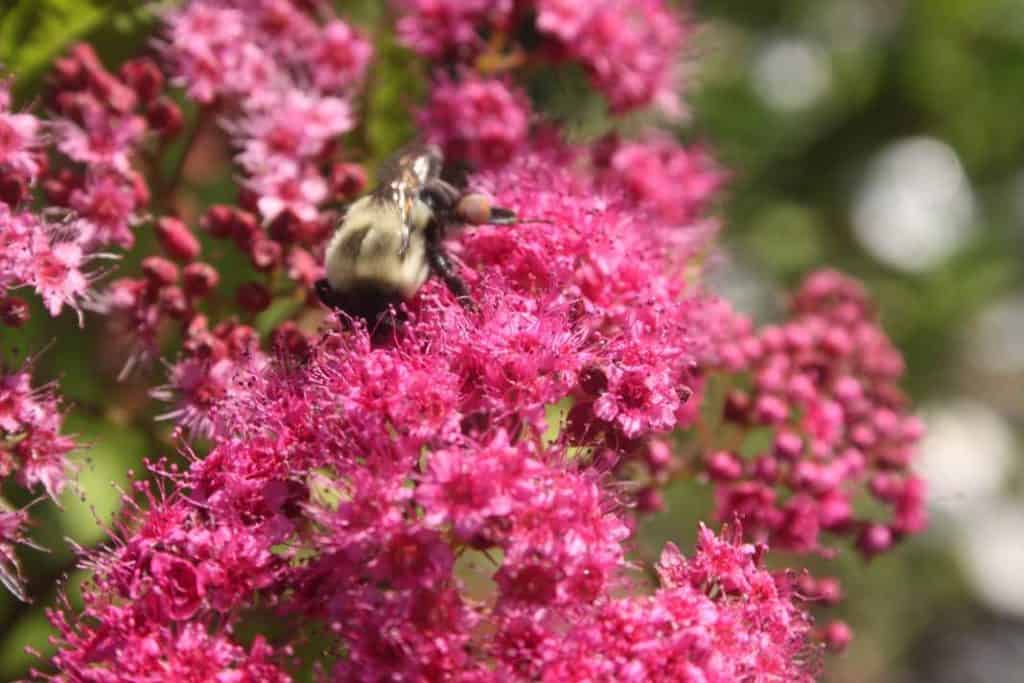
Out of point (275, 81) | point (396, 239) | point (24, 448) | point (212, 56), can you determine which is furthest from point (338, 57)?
point (24, 448)

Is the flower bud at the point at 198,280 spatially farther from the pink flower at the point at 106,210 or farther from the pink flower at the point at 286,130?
the pink flower at the point at 286,130

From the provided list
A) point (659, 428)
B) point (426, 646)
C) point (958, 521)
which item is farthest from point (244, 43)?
point (958, 521)

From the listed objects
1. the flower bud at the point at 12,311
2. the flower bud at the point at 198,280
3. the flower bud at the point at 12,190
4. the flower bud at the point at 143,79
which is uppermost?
the flower bud at the point at 143,79

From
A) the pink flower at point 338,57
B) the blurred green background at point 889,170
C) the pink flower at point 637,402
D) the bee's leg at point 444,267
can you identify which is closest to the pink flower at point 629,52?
the pink flower at point 338,57

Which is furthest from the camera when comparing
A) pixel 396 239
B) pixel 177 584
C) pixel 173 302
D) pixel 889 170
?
pixel 889 170

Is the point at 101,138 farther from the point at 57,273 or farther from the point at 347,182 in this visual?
the point at 347,182

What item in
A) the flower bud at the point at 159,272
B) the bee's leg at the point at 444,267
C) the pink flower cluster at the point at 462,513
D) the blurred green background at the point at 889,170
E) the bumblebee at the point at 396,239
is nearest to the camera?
the pink flower cluster at the point at 462,513
